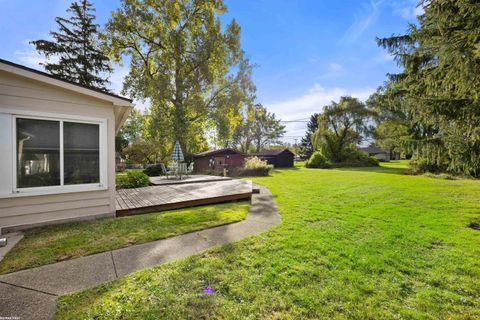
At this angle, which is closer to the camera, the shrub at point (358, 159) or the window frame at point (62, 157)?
the window frame at point (62, 157)

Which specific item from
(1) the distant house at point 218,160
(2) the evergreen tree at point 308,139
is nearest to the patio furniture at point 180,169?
(1) the distant house at point 218,160

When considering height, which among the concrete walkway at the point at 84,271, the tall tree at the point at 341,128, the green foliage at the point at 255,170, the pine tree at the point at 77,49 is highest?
the pine tree at the point at 77,49

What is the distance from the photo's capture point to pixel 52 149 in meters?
3.92

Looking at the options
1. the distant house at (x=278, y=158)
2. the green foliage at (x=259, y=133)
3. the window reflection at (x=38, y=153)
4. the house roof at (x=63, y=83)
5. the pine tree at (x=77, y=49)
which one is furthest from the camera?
the green foliage at (x=259, y=133)

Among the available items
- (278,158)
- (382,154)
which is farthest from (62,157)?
(382,154)

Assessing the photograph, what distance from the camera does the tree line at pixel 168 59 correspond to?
15.1m

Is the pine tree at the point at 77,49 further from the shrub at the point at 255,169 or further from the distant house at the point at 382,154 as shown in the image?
the distant house at the point at 382,154

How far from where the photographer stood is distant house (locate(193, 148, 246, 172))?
66.5 feet

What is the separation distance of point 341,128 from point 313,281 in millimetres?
29805

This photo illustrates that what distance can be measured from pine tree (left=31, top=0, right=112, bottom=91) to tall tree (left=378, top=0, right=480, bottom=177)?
849 inches

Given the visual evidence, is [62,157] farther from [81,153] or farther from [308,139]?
[308,139]

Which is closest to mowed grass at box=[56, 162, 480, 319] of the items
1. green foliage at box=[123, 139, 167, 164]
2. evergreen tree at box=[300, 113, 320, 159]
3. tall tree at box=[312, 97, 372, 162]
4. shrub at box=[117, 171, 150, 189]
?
shrub at box=[117, 171, 150, 189]

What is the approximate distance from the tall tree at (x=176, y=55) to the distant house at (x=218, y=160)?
376 cm

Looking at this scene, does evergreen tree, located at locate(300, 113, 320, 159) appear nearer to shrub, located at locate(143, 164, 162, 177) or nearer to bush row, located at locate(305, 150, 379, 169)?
bush row, located at locate(305, 150, 379, 169)
